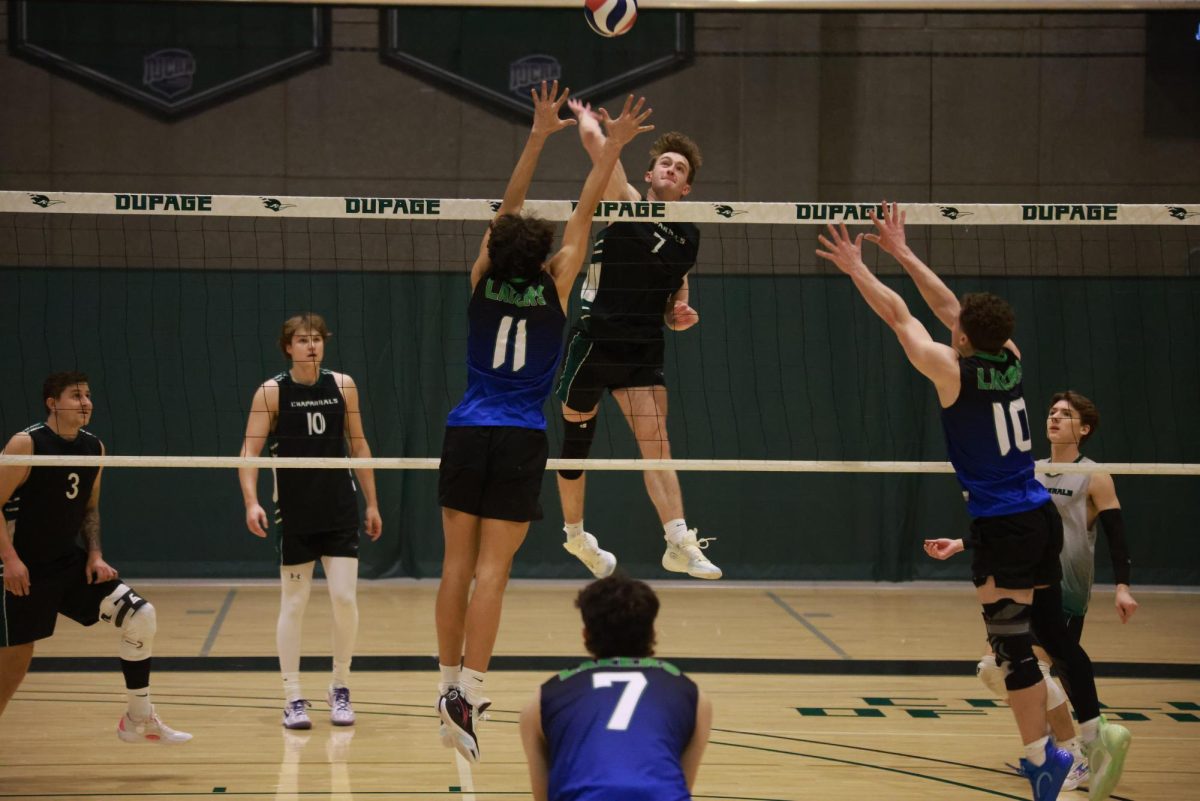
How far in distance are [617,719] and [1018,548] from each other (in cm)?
233

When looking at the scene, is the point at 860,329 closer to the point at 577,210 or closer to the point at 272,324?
the point at 272,324

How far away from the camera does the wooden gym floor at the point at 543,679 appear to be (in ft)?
20.8

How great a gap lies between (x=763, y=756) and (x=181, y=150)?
27.4 feet

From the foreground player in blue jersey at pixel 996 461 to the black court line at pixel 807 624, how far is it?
418 centimetres

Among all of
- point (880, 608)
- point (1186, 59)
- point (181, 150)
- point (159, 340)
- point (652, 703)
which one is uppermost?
point (1186, 59)

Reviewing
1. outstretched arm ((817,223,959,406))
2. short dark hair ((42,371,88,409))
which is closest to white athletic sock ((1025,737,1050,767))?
outstretched arm ((817,223,959,406))

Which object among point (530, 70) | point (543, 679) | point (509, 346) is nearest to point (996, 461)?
point (509, 346)

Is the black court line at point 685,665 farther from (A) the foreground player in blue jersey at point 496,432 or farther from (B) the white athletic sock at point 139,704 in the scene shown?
(A) the foreground player in blue jersey at point 496,432

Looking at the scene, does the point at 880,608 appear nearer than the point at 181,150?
Yes

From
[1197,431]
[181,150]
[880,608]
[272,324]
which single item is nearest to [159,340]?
[272,324]

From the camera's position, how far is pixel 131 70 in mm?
12367

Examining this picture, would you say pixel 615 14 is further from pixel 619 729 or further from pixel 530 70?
pixel 530 70

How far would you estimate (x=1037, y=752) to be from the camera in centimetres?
524

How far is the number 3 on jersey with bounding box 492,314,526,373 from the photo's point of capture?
512cm
